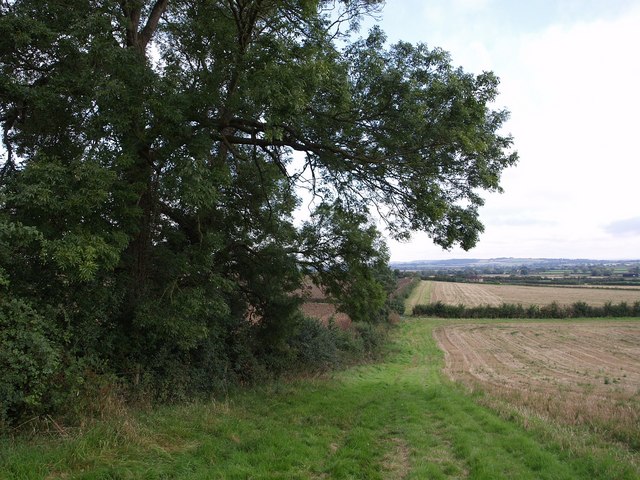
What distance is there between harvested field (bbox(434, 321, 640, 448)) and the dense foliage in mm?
5726

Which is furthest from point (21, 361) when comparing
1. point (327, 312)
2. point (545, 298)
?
point (545, 298)

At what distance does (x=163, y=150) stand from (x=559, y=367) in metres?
28.8

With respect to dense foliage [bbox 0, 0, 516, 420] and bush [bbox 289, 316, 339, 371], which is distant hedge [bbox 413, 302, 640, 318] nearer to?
bush [bbox 289, 316, 339, 371]

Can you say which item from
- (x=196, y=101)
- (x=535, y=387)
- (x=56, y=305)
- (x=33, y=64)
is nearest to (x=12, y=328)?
(x=56, y=305)

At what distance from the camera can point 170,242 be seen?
12438 millimetres

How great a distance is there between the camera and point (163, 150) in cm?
912

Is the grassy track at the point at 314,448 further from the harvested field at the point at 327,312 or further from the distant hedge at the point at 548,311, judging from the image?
the distant hedge at the point at 548,311

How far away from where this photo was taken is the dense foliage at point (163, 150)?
763 cm

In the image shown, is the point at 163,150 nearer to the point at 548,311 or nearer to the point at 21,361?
the point at 21,361

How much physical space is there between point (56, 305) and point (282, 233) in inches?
298

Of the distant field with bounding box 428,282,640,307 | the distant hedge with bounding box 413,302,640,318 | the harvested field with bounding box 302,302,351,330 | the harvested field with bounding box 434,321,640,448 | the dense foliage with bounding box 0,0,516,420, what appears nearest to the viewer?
the dense foliage with bounding box 0,0,516,420

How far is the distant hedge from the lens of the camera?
201ft

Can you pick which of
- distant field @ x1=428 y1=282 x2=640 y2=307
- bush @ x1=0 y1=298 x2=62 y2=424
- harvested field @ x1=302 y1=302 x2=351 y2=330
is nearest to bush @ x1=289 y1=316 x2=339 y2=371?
harvested field @ x1=302 y1=302 x2=351 y2=330

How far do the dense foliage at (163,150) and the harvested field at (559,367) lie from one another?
573 cm
